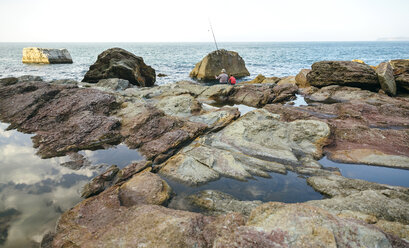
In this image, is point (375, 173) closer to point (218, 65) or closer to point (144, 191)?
point (144, 191)

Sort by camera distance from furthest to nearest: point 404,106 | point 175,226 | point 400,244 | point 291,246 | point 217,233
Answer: point 404,106, point 175,226, point 217,233, point 400,244, point 291,246

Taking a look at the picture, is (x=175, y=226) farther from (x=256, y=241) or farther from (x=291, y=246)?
(x=291, y=246)

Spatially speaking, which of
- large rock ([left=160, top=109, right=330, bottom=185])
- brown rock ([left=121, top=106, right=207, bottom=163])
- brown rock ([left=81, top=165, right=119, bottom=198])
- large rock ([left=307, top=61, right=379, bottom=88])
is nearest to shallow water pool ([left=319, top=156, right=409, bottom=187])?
large rock ([left=160, top=109, right=330, bottom=185])

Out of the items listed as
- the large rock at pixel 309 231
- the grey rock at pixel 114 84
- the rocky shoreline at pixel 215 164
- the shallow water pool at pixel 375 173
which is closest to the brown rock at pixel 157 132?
the rocky shoreline at pixel 215 164

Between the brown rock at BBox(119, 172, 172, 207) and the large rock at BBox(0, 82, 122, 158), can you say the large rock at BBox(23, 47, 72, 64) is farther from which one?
the brown rock at BBox(119, 172, 172, 207)

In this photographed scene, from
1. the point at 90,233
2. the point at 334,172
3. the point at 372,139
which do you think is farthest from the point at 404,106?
the point at 90,233

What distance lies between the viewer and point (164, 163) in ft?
18.7

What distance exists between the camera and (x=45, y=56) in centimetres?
4934

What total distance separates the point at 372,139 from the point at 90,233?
843cm

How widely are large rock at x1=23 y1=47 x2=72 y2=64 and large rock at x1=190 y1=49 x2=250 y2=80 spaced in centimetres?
4102

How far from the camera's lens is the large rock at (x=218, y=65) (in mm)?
24703

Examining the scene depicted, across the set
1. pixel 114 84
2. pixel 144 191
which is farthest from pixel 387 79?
pixel 114 84

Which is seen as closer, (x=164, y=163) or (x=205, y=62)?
(x=164, y=163)

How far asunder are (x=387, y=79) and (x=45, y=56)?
61815 millimetres
